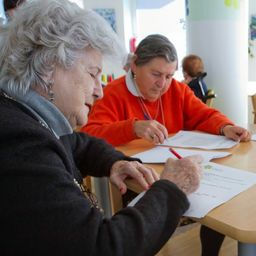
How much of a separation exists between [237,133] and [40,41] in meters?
0.97

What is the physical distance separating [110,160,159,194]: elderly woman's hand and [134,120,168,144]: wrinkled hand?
31cm

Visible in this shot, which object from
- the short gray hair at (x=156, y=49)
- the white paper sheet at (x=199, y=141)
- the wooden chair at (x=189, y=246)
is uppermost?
the short gray hair at (x=156, y=49)

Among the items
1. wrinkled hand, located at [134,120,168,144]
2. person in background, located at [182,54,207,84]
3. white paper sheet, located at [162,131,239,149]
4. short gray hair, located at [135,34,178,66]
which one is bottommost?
white paper sheet, located at [162,131,239,149]

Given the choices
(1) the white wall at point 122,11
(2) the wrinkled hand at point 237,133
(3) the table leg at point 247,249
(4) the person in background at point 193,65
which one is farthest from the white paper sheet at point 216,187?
(1) the white wall at point 122,11

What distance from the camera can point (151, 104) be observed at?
1.81 metres

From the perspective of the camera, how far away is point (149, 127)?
1.42 metres

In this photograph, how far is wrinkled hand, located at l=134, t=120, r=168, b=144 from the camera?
1407 mm

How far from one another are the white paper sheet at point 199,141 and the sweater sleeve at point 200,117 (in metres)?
0.07

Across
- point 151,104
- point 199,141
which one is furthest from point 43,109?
point 151,104

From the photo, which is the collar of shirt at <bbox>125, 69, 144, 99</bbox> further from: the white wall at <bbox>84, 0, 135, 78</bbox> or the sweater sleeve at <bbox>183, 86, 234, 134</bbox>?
the white wall at <bbox>84, 0, 135, 78</bbox>

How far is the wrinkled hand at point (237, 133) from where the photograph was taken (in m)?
1.45

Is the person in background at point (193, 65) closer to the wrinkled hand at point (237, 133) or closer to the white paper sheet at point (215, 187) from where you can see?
the wrinkled hand at point (237, 133)

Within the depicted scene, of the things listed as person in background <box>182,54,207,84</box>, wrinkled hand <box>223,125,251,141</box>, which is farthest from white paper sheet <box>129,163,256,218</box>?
person in background <box>182,54,207,84</box>

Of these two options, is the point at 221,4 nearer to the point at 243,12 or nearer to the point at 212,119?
the point at 243,12
